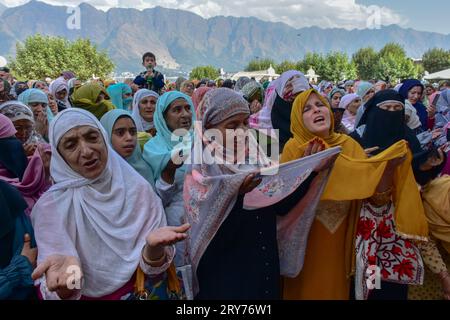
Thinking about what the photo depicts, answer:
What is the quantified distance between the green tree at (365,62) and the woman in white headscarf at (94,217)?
83624mm

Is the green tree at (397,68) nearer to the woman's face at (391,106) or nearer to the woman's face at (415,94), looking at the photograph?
the woman's face at (415,94)

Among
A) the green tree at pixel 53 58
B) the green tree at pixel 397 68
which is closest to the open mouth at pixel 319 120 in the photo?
the green tree at pixel 53 58

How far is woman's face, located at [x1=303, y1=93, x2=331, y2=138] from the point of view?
7.96 ft

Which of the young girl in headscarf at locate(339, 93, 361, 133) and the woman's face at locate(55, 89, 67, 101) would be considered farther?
the woman's face at locate(55, 89, 67, 101)

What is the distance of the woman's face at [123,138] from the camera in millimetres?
2898

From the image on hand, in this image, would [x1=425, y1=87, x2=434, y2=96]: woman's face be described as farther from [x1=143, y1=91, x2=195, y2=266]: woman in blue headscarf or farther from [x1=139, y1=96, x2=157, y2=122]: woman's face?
[x1=143, y1=91, x2=195, y2=266]: woman in blue headscarf

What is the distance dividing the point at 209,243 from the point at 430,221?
136 centimetres

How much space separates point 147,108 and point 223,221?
9.79 feet

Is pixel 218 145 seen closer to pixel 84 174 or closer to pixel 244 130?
pixel 244 130

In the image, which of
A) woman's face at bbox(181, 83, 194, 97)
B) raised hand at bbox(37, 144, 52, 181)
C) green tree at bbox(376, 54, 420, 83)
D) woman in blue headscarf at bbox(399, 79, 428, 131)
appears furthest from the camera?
green tree at bbox(376, 54, 420, 83)

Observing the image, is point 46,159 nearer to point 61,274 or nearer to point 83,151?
point 83,151

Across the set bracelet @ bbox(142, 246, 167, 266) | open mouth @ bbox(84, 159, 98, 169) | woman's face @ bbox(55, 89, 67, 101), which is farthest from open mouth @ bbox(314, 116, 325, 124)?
woman's face @ bbox(55, 89, 67, 101)

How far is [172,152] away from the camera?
2.94 metres

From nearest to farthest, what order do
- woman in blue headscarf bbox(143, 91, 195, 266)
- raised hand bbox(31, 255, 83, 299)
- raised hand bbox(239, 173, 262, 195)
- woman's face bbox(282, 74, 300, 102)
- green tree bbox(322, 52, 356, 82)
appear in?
1. raised hand bbox(31, 255, 83, 299)
2. raised hand bbox(239, 173, 262, 195)
3. woman in blue headscarf bbox(143, 91, 195, 266)
4. woman's face bbox(282, 74, 300, 102)
5. green tree bbox(322, 52, 356, 82)
